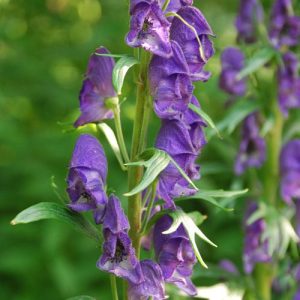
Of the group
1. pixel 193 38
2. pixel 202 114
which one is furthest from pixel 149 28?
pixel 202 114

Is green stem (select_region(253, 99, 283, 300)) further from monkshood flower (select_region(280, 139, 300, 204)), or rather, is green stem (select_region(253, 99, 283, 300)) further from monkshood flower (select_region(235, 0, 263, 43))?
monkshood flower (select_region(235, 0, 263, 43))

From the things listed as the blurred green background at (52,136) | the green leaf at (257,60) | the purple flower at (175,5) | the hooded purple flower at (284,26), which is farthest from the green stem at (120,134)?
the blurred green background at (52,136)

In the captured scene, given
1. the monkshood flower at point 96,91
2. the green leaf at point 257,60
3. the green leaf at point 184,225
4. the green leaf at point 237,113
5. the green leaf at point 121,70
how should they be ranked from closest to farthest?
the green leaf at point 121,70 → the green leaf at point 184,225 → the monkshood flower at point 96,91 → the green leaf at point 257,60 → the green leaf at point 237,113

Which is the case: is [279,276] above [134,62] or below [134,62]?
below

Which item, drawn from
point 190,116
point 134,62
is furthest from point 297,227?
point 134,62

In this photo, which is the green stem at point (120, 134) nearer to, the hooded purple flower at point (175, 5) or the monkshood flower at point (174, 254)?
the monkshood flower at point (174, 254)

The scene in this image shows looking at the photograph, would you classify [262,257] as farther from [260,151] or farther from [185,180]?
[185,180]

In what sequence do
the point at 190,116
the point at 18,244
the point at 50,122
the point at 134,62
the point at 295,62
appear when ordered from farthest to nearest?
the point at 50,122, the point at 18,244, the point at 295,62, the point at 190,116, the point at 134,62
